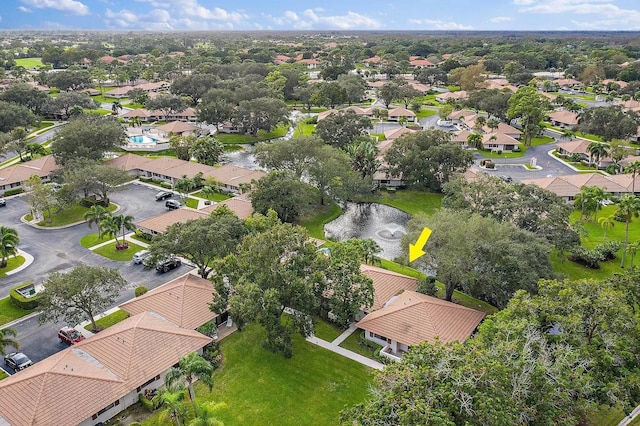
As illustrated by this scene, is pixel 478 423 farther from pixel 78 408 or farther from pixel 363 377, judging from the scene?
pixel 78 408

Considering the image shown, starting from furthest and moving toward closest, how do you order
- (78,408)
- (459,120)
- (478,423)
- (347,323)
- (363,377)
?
(459,120)
(347,323)
(363,377)
(78,408)
(478,423)

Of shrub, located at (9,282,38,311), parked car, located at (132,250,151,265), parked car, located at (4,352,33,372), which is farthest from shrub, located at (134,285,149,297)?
parked car, located at (4,352,33,372)

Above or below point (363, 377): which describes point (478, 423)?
above

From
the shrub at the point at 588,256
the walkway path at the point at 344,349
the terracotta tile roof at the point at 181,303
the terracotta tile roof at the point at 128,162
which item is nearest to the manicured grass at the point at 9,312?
the terracotta tile roof at the point at 181,303

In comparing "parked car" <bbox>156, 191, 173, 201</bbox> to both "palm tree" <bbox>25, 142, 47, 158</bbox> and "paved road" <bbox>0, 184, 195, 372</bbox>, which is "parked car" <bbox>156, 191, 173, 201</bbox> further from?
"palm tree" <bbox>25, 142, 47, 158</bbox>

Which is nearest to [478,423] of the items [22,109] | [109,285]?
[109,285]
